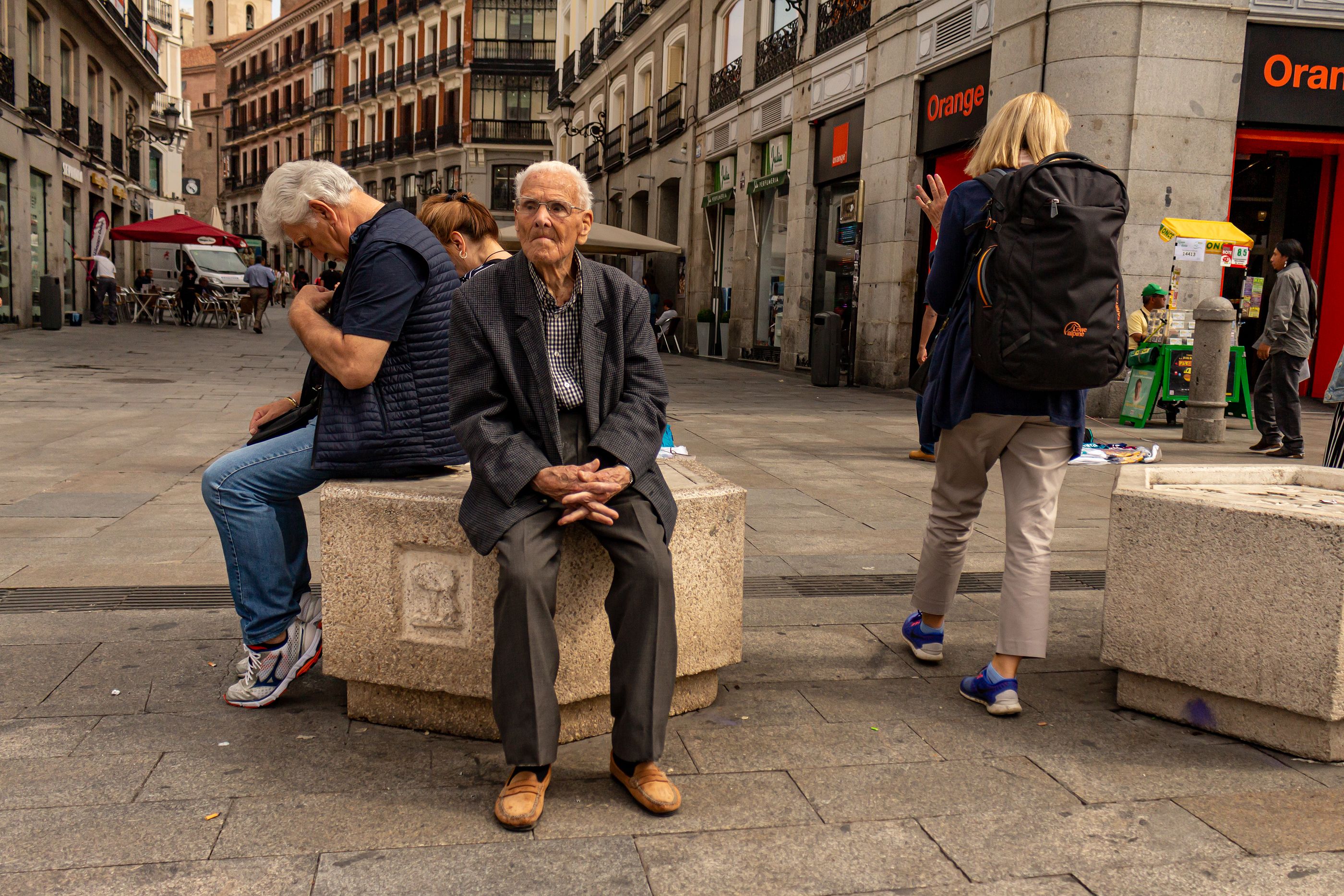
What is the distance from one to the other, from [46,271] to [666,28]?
14.9 m

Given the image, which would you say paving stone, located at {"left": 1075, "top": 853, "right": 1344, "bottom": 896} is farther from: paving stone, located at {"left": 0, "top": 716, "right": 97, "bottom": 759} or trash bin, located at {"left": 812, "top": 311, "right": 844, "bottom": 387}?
trash bin, located at {"left": 812, "top": 311, "right": 844, "bottom": 387}

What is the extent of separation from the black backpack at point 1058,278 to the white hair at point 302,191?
195 centimetres

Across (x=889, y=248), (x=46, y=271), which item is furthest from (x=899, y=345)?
(x=46, y=271)

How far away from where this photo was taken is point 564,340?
10.1 ft

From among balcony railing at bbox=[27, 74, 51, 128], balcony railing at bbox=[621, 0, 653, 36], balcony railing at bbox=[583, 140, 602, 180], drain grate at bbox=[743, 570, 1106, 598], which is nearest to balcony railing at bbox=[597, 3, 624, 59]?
balcony railing at bbox=[621, 0, 653, 36]

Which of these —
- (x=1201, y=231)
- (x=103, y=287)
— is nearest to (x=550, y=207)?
(x=1201, y=231)

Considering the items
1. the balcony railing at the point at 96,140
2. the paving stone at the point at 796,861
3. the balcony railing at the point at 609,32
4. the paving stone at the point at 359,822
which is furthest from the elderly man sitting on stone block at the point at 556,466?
the balcony railing at the point at 96,140

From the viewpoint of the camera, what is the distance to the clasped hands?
2832 mm

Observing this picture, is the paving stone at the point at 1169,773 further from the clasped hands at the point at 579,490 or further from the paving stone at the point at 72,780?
the paving stone at the point at 72,780

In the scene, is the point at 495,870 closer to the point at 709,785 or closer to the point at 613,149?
the point at 709,785

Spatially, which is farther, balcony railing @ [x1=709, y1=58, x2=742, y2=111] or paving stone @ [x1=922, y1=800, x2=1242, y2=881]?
balcony railing @ [x1=709, y1=58, x2=742, y2=111]

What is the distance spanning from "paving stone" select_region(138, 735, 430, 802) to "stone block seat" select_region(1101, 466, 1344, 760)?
209 centimetres

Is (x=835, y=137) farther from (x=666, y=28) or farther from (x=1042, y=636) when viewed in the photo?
(x=1042, y=636)

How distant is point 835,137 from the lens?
696 inches
